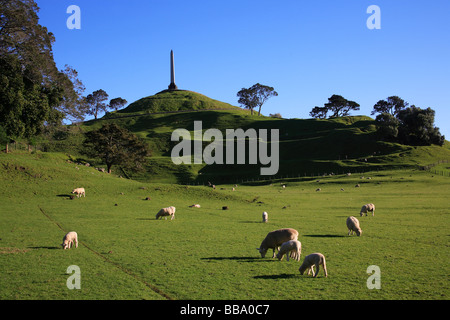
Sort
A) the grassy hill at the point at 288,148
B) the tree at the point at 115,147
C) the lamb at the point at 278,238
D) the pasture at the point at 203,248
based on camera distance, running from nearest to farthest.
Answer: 1. the pasture at the point at 203,248
2. the lamb at the point at 278,238
3. the tree at the point at 115,147
4. the grassy hill at the point at 288,148

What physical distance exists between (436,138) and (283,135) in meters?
52.4

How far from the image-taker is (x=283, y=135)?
142 m

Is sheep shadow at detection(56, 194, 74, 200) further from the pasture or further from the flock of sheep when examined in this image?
the flock of sheep

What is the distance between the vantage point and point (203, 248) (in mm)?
20203

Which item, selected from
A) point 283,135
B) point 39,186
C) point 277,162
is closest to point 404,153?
point 277,162

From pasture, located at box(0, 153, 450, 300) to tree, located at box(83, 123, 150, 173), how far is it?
26939 mm
